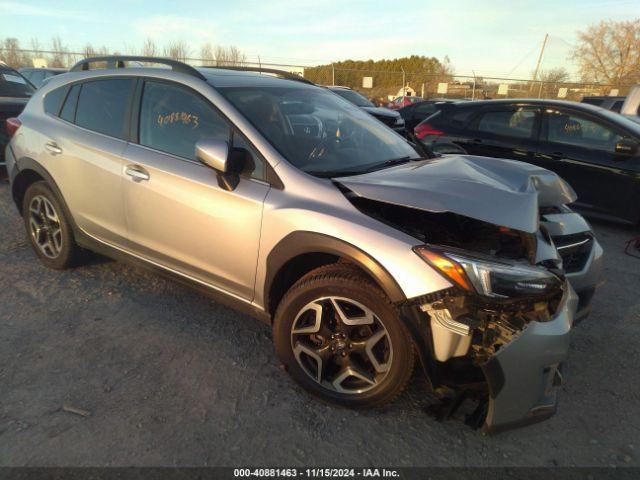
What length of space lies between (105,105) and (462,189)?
8.84ft

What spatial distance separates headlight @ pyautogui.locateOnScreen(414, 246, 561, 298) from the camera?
6.59 ft

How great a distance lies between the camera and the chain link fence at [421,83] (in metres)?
22.5

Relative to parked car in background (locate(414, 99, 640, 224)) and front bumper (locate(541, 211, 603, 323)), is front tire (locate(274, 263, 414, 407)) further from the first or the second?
parked car in background (locate(414, 99, 640, 224))

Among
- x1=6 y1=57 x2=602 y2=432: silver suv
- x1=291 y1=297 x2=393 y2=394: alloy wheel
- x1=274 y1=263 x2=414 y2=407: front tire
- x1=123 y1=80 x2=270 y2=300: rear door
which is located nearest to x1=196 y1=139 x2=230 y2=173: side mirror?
x1=6 y1=57 x2=602 y2=432: silver suv

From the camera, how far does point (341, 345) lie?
2.39 meters

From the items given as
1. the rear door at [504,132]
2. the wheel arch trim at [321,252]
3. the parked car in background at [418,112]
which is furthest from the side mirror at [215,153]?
the parked car in background at [418,112]

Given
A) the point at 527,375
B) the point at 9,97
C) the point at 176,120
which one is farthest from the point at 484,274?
the point at 9,97

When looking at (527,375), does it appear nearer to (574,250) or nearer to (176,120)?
(574,250)

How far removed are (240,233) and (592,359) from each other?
236 centimetres

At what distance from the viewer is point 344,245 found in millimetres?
2244

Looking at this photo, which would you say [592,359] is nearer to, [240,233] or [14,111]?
[240,233]

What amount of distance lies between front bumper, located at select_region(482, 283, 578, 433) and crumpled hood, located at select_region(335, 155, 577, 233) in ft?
1.53

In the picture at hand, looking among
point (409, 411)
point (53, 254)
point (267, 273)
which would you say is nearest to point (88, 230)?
point (53, 254)

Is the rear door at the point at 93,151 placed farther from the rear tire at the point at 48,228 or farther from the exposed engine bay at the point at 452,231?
the exposed engine bay at the point at 452,231
